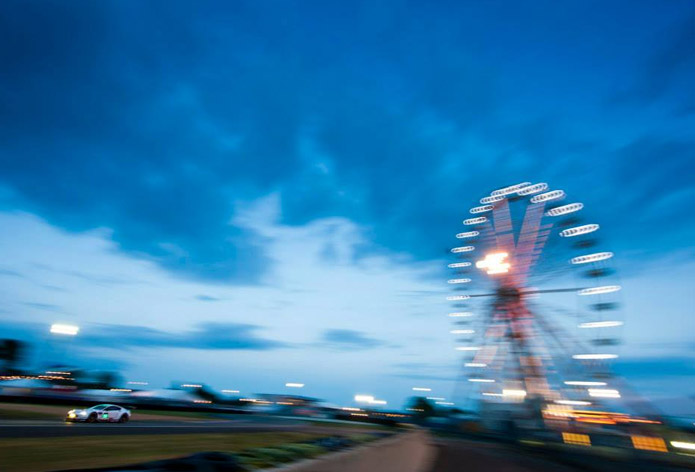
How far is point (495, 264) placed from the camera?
4534 centimetres

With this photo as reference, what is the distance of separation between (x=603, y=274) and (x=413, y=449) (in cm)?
3040

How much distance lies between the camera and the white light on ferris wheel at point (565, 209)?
4116 centimetres

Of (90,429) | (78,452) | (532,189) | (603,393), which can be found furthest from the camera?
(532,189)

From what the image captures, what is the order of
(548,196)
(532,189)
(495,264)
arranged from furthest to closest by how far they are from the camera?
(532,189) < (495,264) < (548,196)

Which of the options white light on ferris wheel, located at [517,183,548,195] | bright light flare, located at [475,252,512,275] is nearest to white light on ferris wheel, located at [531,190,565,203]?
white light on ferris wheel, located at [517,183,548,195]

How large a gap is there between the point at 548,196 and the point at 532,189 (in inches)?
97.6

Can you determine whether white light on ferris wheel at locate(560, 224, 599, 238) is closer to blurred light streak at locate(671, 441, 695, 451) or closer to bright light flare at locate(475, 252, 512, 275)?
bright light flare at locate(475, 252, 512, 275)

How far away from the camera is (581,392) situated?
3812 cm

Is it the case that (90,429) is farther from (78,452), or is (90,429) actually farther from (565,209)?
(565,209)

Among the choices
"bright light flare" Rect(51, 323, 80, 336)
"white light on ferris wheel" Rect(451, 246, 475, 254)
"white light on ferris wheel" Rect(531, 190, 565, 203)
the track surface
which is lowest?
the track surface

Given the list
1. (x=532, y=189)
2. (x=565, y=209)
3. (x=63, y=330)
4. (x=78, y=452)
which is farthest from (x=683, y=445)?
(x=63, y=330)

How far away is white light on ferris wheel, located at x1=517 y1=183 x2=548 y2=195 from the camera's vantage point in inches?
1769

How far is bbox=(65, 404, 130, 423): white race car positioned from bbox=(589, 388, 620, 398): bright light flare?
34830 millimetres

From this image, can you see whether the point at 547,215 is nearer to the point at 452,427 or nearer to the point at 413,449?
the point at 452,427
